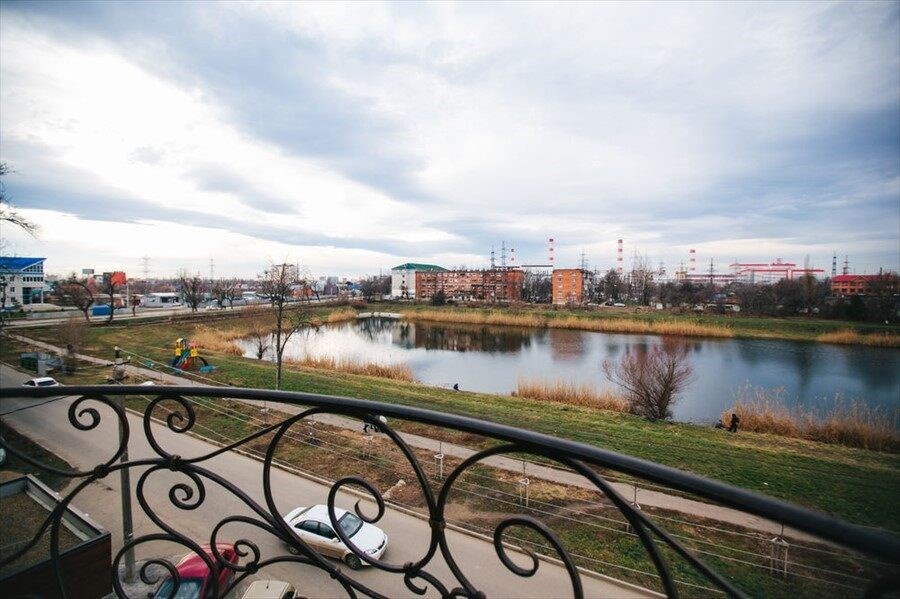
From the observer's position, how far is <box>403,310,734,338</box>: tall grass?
38469mm

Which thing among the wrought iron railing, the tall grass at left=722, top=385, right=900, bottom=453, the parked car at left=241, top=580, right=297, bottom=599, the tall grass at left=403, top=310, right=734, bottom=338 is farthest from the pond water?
the wrought iron railing

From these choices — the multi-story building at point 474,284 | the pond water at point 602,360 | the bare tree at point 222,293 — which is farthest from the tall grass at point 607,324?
the multi-story building at point 474,284

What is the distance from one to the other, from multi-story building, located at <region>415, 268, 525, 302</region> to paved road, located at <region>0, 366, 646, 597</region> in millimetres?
73613

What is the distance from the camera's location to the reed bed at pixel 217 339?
27.5 metres

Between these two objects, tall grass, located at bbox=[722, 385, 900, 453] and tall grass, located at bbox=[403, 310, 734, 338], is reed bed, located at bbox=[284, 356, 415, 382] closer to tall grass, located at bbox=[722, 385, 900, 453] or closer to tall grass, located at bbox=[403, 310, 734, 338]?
tall grass, located at bbox=[722, 385, 900, 453]

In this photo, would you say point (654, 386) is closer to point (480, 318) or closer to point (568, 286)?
point (480, 318)

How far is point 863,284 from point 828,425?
6581 cm

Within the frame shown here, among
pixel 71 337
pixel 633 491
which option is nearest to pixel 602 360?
pixel 633 491

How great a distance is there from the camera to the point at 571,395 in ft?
61.9

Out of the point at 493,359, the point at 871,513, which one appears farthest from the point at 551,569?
the point at 493,359

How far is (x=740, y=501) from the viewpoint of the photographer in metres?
0.92

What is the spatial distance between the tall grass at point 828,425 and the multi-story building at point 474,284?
67.1 meters

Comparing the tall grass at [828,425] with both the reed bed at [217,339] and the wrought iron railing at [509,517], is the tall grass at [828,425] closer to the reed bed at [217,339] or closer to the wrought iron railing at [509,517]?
the wrought iron railing at [509,517]

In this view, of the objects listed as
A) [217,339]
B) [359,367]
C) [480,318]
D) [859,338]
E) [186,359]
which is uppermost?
[480,318]
